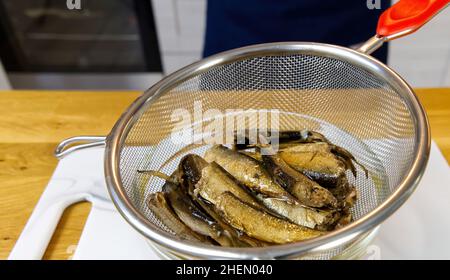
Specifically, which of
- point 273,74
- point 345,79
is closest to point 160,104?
point 273,74

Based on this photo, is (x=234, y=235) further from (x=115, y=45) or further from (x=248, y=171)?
(x=115, y=45)

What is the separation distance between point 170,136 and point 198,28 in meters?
0.93

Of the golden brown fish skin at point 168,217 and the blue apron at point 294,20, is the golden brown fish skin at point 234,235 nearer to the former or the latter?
the golden brown fish skin at point 168,217

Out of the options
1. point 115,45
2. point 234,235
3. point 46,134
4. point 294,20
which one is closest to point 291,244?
point 234,235

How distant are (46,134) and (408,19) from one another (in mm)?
696

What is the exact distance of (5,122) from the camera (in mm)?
911

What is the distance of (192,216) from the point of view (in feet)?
2.03

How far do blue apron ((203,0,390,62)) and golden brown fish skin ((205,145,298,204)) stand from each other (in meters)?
0.55

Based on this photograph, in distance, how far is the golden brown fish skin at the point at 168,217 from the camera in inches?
23.5

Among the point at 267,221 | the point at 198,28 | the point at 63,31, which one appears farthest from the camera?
the point at 63,31

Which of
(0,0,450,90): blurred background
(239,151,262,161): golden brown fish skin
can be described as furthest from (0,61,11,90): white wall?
(239,151,262,161): golden brown fish skin

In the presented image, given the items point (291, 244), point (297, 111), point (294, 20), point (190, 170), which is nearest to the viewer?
point (291, 244)

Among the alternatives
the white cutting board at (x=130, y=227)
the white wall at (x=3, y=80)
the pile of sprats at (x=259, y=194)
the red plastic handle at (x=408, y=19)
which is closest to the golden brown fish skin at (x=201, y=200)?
the pile of sprats at (x=259, y=194)
